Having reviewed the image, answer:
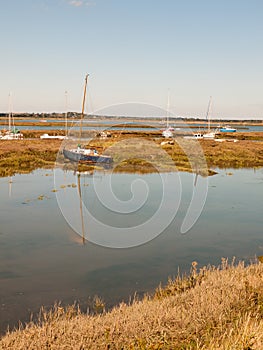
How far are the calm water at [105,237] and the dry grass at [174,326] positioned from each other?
2888 mm

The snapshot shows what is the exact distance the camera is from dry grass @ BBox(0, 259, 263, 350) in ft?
25.6

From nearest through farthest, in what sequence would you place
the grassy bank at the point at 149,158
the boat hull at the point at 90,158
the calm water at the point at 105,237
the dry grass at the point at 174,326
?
the dry grass at the point at 174,326 < the calm water at the point at 105,237 < the grassy bank at the point at 149,158 < the boat hull at the point at 90,158

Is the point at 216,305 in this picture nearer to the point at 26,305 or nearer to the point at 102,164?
the point at 26,305

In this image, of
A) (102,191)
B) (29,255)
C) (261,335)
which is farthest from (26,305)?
(102,191)

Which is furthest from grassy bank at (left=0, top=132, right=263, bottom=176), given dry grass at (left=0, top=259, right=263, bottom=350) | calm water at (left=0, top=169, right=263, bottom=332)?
dry grass at (left=0, top=259, right=263, bottom=350)

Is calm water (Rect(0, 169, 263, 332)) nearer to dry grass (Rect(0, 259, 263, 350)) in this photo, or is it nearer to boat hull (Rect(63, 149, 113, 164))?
dry grass (Rect(0, 259, 263, 350))

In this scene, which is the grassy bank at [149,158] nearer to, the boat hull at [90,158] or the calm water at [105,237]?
the boat hull at [90,158]

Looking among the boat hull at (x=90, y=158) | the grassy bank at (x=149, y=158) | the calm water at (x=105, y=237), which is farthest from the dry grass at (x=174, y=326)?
the boat hull at (x=90, y=158)

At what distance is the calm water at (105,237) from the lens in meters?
13.9

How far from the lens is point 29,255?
56.1 ft

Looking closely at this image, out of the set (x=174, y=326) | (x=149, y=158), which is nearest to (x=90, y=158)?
(x=149, y=158)

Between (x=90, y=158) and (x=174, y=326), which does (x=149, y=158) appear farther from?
(x=174, y=326)

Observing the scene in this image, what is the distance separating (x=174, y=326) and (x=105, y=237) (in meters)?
11.7

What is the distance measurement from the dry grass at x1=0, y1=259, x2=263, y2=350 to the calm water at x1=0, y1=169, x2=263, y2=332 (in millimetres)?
2888
